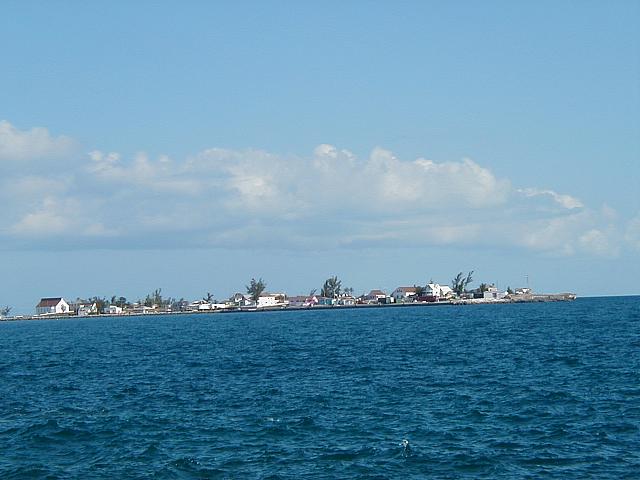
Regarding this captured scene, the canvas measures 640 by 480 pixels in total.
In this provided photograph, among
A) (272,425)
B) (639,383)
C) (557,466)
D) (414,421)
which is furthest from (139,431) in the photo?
(639,383)

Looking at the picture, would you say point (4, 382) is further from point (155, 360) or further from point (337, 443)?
point (337, 443)

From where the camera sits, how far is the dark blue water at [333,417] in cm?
3522

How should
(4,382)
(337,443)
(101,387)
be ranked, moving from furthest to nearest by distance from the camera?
(4,382)
(101,387)
(337,443)

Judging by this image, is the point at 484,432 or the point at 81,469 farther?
the point at 484,432

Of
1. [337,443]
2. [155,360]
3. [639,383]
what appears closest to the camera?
[337,443]

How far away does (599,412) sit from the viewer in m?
45.2

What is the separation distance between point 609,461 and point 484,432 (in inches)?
289

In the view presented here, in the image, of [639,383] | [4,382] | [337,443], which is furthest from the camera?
[4,382]

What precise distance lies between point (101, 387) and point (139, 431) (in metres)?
20.6

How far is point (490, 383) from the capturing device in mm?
57656

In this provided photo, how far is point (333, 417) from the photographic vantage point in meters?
45.5

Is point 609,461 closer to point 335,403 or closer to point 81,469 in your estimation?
point 335,403

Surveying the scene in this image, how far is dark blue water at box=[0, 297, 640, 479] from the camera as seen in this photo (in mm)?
35219

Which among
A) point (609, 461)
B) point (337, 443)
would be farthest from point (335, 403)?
point (609, 461)
